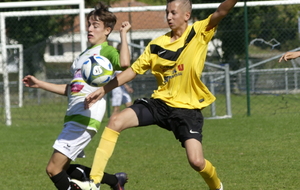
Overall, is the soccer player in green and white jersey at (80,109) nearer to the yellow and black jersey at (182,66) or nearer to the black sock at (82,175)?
the black sock at (82,175)

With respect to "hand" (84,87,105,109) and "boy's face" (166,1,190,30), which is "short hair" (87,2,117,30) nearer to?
"boy's face" (166,1,190,30)

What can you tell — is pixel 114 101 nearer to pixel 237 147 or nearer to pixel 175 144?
pixel 175 144

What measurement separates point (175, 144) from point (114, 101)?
345 centimetres

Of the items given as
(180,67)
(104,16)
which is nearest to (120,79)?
(180,67)

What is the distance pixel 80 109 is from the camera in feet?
16.4

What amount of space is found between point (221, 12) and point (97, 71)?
1174mm

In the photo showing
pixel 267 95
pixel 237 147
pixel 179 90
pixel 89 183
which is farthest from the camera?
pixel 267 95

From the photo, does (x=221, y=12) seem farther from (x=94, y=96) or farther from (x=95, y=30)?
(x=94, y=96)

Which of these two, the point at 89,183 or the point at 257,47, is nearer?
the point at 89,183

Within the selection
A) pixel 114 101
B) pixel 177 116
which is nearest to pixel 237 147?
pixel 177 116

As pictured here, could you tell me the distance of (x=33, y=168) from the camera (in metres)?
7.22

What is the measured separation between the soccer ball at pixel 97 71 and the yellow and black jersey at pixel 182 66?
0.88 ft

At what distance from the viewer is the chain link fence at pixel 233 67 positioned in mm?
11719

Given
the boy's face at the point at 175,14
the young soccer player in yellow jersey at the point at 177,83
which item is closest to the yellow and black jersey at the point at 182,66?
the young soccer player in yellow jersey at the point at 177,83
